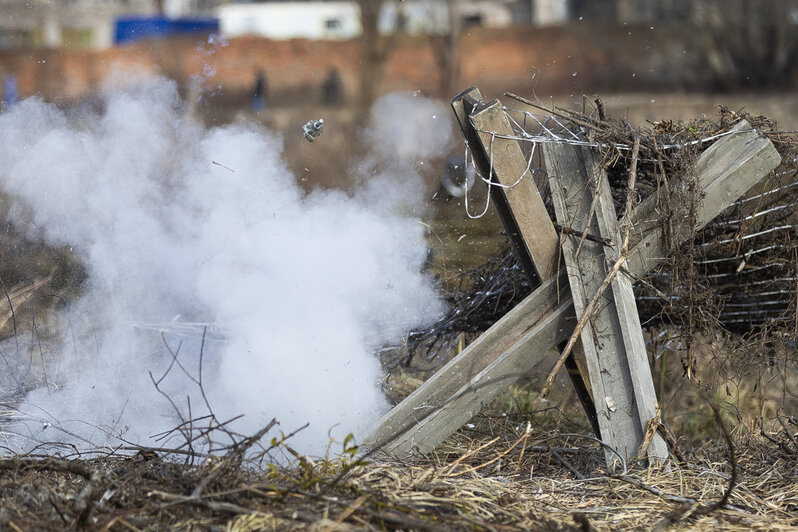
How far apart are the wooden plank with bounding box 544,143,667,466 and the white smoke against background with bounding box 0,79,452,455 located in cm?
120

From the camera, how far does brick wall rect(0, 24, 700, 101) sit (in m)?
20.6

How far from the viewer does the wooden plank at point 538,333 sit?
3.13m

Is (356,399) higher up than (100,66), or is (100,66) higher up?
(100,66)

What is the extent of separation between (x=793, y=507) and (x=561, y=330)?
1062 millimetres

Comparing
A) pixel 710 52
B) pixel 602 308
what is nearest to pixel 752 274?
pixel 602 308

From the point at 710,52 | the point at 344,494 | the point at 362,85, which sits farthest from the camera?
the point at 710,52

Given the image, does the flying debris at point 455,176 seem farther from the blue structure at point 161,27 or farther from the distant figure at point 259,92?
the distant figure at point 259,92

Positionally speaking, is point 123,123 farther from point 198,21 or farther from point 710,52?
point 710,52

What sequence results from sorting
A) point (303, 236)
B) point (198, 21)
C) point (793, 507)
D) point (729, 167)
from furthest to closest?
1. point (198, 21)
2. point (303, 236)
3. point (729, 167)
4. point (793, 507)

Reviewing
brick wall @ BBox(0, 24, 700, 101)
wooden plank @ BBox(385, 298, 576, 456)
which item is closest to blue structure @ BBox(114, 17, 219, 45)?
brick wall @ BBox(0, 24, 700, 101)

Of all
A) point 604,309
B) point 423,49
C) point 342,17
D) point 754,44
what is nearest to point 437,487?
point 604,309

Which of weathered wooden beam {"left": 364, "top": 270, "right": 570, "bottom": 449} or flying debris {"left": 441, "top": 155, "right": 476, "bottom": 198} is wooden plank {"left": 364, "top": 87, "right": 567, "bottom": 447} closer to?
weathered wooden beam {"left": 364, "top": 270, "right": 570, "bottom": 449}

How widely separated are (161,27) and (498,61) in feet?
33.4

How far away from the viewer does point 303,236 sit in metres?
4.49
